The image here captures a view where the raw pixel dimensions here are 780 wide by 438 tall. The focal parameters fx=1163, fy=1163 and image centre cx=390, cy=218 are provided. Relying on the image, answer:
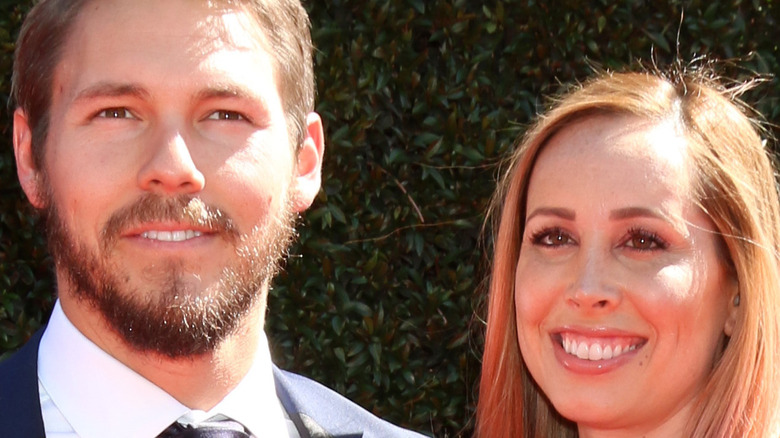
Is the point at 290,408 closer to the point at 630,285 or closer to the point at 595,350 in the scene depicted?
the point at 595,350

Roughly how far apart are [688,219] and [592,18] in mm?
1630

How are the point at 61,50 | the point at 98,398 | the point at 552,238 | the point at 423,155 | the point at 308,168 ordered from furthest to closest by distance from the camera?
the point at 423,155
the point at 308,168
the point at 552,238
the point at 61,50
the point at 98,398

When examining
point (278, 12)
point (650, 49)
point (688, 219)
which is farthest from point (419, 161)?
point (688, 219)

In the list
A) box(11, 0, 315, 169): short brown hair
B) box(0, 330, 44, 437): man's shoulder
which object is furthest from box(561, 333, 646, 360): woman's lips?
box(0, 330, 44, 437): man's shoulder

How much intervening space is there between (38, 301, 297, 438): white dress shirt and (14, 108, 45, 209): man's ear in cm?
29

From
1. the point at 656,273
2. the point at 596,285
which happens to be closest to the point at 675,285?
the point at 656,273

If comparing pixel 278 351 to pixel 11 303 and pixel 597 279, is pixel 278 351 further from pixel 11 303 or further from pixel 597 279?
pixel 597 279

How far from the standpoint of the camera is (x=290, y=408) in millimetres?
3072

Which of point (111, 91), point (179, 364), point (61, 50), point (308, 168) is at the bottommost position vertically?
point (179, 364)

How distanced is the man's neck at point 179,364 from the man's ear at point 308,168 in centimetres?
38

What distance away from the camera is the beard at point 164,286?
2725 millimetres

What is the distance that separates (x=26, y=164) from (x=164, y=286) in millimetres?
544

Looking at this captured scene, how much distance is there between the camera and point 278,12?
313 centimetres

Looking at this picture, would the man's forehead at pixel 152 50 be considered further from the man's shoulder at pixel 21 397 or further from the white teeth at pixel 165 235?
the man's shoulder at pixel 21 397
